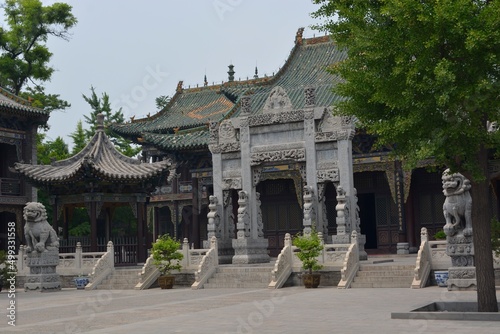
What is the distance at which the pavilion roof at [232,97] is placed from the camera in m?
31.0

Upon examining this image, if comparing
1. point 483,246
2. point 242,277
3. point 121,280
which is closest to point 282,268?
point 242,277

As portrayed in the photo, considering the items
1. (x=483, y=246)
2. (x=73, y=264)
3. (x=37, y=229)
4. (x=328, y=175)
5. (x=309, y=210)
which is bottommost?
(x=73, y=264)

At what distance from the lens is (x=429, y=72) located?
36.8 feet

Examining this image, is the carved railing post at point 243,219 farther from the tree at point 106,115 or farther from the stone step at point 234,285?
the tree at point 106,115

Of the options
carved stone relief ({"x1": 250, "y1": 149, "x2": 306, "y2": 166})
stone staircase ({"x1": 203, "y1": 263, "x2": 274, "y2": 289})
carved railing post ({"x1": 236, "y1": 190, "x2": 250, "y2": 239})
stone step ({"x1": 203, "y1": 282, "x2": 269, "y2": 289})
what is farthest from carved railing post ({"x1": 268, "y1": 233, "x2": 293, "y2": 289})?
carved stone relief ({"x1": 250, "y1": 149, "x2": 306, "y2": 166})

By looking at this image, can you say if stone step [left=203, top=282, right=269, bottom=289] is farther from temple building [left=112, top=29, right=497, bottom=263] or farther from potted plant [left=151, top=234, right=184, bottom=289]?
temple building [left=112, top=29, right=497, bottom=263]

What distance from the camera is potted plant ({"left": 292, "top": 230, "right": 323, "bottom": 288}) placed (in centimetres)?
1919

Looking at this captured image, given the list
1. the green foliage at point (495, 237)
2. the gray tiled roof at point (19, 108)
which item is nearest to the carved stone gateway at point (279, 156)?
the green foliage at point (495, 237)

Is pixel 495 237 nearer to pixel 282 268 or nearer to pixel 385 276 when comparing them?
pixel 385 276

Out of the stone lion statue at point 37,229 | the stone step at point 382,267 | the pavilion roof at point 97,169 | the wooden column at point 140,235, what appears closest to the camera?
the stone step at point 382,267

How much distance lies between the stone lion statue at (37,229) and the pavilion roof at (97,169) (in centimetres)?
381

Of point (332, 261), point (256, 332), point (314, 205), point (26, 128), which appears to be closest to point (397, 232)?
point (314, 205)

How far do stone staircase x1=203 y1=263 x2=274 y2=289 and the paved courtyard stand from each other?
41.3 inches

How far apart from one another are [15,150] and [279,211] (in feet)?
38.7
